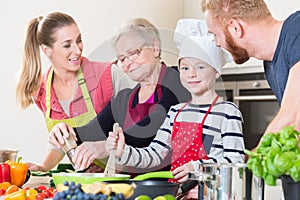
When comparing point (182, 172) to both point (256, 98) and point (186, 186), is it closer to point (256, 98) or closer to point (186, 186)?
point (186, 186)

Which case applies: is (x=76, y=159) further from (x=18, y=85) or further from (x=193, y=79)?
(x=18, y=85)

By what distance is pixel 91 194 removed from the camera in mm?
684

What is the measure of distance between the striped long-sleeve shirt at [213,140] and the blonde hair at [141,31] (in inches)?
10.5

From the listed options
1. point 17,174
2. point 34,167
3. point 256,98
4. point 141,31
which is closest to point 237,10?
point 141,31

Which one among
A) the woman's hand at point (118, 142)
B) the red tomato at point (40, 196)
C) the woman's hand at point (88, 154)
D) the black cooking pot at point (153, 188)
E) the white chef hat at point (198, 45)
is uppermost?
the white chef hat at point (198, 45)

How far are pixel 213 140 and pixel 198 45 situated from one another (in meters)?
0.30

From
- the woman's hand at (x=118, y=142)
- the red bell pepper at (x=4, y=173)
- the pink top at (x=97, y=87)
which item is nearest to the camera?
the woman's hand at (x=118, y=142)

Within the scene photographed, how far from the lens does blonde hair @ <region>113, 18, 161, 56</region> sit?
166cm

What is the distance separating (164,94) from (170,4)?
2.36 meters

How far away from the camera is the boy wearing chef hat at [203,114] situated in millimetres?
1638

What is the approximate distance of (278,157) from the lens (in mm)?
870

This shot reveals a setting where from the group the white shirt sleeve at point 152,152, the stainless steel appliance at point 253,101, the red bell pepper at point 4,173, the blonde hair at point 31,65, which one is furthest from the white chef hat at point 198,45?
the stainless steel appliance at point 253,101

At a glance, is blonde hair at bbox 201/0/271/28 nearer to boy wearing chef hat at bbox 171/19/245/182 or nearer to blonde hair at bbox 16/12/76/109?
boy wearing chef hat at bbox 171/19/245/182

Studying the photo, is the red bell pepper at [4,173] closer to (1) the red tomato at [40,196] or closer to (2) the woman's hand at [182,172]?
(1) the red tomato at [40,196]
